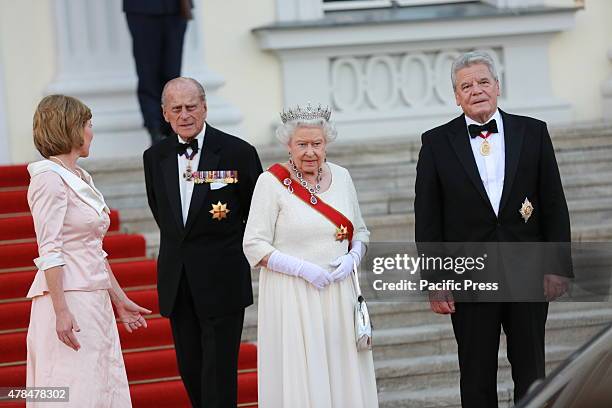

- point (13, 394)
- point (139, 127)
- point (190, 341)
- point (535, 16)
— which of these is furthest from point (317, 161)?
point (535, 16)

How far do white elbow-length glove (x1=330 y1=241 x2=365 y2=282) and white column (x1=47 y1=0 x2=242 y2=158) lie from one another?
3.76 meters

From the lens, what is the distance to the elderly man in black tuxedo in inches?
335

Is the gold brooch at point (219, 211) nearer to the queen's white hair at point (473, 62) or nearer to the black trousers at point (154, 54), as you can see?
the queen's white hair at point (473, 62)

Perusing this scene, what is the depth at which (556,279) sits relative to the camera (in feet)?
17.2

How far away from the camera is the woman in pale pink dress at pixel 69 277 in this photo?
4.91 metres

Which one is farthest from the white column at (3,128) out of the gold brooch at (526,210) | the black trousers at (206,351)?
the gold brooch at (526,210)

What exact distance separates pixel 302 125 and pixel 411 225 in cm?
268

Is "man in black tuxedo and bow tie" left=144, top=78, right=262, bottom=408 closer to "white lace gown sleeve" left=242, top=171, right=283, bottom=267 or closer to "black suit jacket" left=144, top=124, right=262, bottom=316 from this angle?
"black suit jacket" left=144, top=124, right=262, bottom=316

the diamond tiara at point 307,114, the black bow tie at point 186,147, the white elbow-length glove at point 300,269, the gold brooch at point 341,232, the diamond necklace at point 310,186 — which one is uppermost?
the diamond tiara at point 307,114

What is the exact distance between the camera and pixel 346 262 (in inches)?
212

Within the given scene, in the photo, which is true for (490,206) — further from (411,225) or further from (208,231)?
(411,225)

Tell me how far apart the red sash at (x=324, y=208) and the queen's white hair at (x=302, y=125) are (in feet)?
0.50

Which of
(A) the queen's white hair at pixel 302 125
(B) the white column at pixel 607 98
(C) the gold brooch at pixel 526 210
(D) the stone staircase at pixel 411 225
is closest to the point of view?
(C) the gold brooch at pixel 526 210

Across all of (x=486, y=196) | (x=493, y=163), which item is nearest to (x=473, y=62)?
(x=493, y=163)
